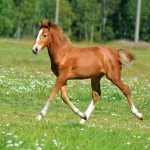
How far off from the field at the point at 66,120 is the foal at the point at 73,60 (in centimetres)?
96

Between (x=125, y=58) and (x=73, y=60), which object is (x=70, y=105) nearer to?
(x=73, y=60)

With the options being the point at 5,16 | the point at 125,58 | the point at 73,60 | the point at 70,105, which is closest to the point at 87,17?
the point at 5,16

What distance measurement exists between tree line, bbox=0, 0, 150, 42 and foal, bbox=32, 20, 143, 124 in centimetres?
9094

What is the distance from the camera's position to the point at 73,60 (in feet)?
46.9

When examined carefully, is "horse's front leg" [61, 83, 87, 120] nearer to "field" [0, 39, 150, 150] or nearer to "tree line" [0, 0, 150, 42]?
"field" [0, 39, 150, 150]

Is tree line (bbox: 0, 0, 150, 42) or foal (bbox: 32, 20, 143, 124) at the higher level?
foal (bbox: 32, 20, 143, 124)

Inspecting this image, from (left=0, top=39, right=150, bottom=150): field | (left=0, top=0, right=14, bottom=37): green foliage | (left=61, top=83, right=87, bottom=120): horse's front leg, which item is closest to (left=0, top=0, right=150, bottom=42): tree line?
(left=0, top=0, right=14, bottom=37): green foliage

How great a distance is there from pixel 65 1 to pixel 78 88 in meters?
93.6

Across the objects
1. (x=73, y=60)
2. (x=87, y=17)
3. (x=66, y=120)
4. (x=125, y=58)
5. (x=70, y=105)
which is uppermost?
(x=73, y=60)

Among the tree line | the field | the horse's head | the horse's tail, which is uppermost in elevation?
the horse's head

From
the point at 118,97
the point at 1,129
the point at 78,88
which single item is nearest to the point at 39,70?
the point at 78,88

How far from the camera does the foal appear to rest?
14.0 m

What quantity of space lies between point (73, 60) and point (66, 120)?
1638 millimetres

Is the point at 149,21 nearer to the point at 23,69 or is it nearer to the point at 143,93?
the point at 23,69
